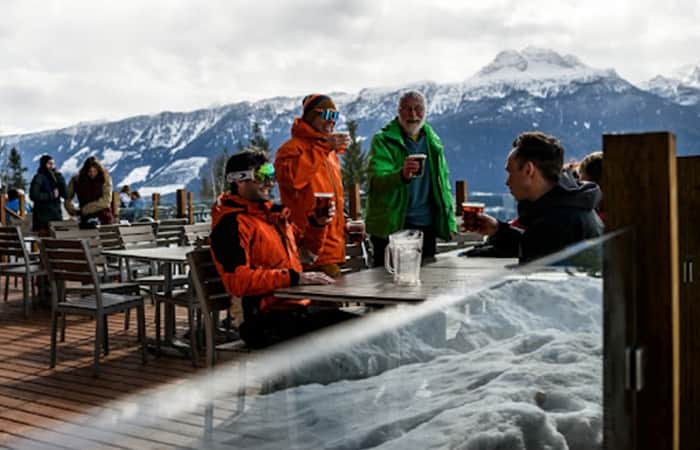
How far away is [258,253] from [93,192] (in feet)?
17.0

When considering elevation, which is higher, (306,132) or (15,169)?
(15,169)

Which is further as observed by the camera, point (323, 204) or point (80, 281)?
point (80, 281)

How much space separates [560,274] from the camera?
1.25 metres

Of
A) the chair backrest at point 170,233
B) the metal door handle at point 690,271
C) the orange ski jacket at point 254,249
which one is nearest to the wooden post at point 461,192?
the chair backrest at point 170,233

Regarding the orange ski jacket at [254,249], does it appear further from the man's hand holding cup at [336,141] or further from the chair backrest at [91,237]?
the chair backrest at [91,237]

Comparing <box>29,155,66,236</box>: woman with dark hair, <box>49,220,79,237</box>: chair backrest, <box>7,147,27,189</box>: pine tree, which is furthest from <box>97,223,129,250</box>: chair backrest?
<box>7,147,27,189</box>: pine tree

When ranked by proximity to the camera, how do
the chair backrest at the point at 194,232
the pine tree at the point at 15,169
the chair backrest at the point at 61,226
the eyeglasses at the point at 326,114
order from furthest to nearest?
the pine tree at the point at 15,169 < the chair backrest at the point at 61,226 < the chair backrest at the point at 194,232 < the eyeglasses at the point at 326,114

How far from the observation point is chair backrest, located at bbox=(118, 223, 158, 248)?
20.5ft

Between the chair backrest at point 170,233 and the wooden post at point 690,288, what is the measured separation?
553 cm

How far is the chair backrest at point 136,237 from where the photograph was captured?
624 cm

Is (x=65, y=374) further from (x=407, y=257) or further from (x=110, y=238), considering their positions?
(x=407, y=257)

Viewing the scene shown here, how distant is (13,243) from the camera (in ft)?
22.4

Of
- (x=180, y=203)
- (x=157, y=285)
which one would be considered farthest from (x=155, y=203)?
(x=157, y=285)

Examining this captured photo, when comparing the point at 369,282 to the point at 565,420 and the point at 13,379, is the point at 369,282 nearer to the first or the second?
the point at 565,420
